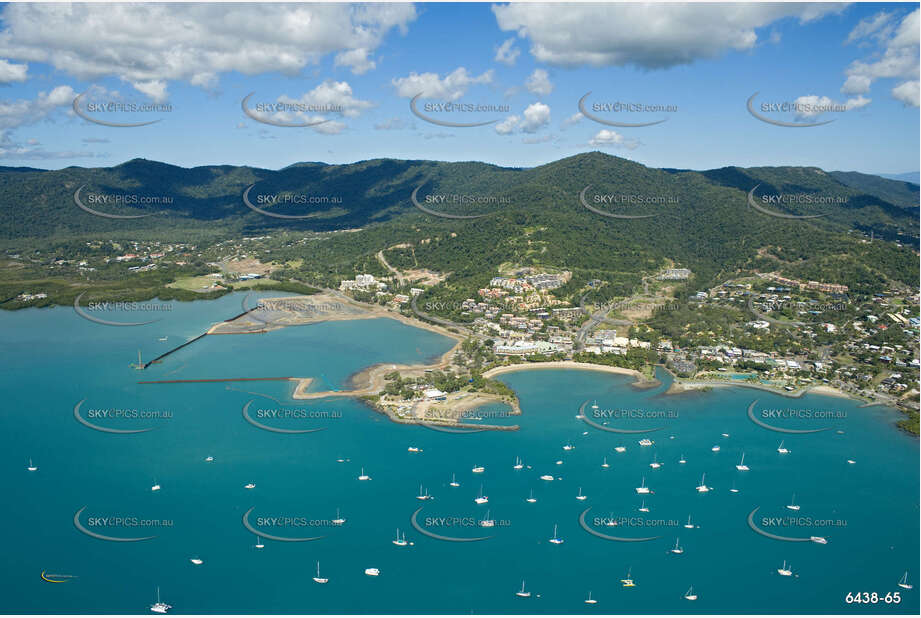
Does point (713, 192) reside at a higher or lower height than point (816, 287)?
higher

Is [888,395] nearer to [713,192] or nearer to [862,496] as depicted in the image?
[862,496]

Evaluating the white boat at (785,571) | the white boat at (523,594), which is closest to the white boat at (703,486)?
the white boat at (785,571)

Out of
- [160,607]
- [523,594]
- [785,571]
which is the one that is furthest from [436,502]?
[785,571]

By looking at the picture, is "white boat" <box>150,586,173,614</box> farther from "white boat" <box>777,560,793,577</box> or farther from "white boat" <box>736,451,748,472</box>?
"white boat" <box>736,451,748,472</box>

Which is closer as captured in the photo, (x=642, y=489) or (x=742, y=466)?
(x=642, y=489)

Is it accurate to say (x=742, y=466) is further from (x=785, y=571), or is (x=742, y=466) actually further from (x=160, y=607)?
(x=160, y=607)

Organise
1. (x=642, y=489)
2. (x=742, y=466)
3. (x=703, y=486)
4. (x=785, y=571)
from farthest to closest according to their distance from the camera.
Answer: (x=742, y=466) → (x=703, y=486) → (x=642, y=489) → (x=785, y=571)

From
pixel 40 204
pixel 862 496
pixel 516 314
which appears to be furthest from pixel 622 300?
pixel 40 204

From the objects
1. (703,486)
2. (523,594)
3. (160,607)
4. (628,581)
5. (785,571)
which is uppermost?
(703,486)
